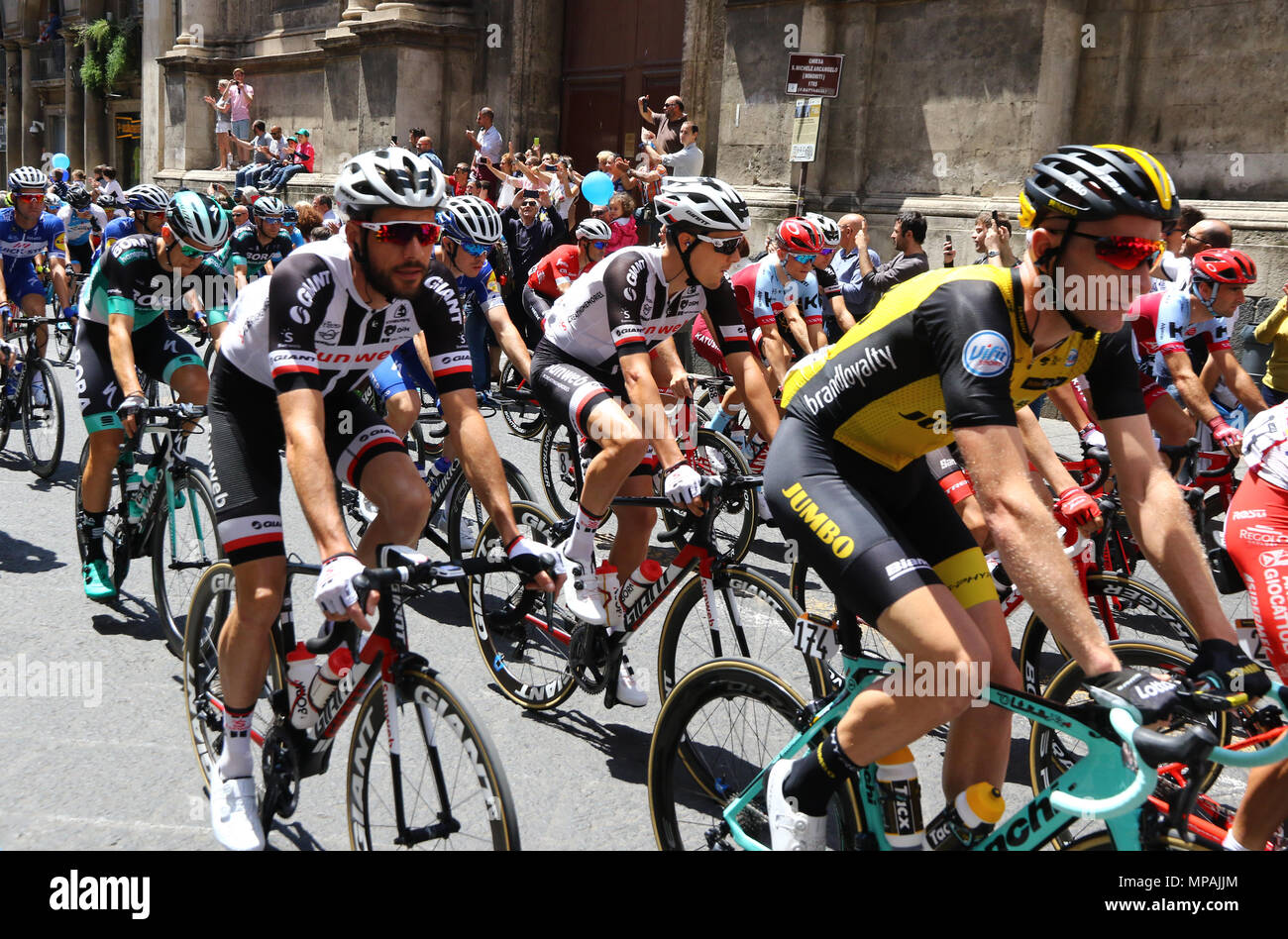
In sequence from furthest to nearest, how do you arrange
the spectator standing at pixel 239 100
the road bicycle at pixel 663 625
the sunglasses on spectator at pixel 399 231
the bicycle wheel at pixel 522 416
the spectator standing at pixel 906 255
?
the spectator standing at pixel 239 100 → the spectator standing at pixel 906 255 → the bicycle wheel at pixel 522 416 → the road bicycle at pixel 663 625 → the sunglasses on spectator at pixel 399 231

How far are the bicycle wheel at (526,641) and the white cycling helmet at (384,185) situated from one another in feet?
5.66

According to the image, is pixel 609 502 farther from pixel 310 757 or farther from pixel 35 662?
pixel 35 662

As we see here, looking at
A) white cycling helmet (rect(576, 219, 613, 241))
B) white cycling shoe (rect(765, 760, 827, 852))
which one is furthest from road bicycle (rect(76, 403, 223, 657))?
white cycling helmet (rect(576, 219, 613, 241))

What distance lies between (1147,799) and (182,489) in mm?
4457

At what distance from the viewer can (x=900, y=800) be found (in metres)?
2.96

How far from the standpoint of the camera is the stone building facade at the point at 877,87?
12289mm

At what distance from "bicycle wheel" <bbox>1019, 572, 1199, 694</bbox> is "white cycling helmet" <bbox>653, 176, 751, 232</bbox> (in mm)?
2014

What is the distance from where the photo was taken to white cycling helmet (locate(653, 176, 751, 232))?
194 inches

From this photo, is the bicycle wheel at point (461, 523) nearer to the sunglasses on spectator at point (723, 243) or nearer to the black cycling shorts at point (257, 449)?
the sunglasses on spectator at point (723, 243)

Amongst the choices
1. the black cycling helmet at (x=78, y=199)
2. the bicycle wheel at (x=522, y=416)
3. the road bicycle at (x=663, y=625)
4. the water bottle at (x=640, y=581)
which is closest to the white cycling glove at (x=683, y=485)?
the road bicycle at (x=663, y=625)

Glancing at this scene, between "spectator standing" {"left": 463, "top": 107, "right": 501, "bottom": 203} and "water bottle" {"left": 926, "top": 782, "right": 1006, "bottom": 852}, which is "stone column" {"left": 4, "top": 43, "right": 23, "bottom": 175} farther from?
"water bottle" {"left": 926, "top": 782, "right": 1006, "bottom": 852}
